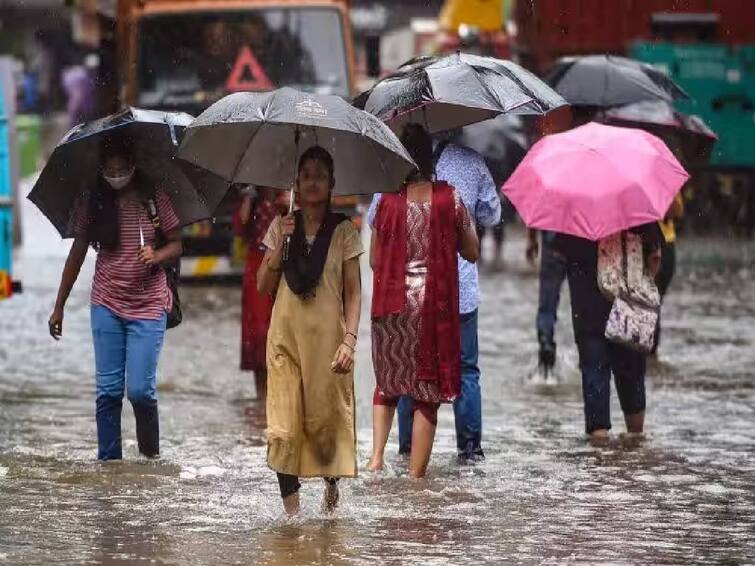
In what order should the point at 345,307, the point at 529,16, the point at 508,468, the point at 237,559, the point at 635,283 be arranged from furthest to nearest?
the point at 529,16 → the point at 635,283 → the point at 508,468 → the point at 345,307 → the point at 237,559

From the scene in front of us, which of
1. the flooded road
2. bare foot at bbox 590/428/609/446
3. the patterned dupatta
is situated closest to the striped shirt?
the flooded road

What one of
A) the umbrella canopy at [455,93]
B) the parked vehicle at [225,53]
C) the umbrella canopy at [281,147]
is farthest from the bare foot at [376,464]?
the parked vehicle at [225,53]

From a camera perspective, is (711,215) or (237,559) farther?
(711,215)

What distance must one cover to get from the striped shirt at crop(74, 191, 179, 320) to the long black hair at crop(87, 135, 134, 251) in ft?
0.10

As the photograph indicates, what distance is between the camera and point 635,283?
10.8 m

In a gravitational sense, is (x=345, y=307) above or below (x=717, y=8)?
below

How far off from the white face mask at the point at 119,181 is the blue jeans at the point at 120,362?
0.60 meters

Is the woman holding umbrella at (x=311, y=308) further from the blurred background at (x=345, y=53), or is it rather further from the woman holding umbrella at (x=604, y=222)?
the blurred background at (x=345, y=53)

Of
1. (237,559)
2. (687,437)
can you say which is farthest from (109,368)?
(687,437)

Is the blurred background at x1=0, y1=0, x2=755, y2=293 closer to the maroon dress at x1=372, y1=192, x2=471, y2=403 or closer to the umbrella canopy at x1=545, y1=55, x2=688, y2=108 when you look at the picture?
the umbrella canopy at x1=545, y1=55, x2=688, y2=108

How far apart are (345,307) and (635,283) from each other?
2887 millimetres

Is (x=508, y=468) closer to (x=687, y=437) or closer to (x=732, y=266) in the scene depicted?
(x=687, y=437)

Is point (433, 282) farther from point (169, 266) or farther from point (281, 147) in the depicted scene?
point (169, 266)

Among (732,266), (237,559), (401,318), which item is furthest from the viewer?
(732,266)
